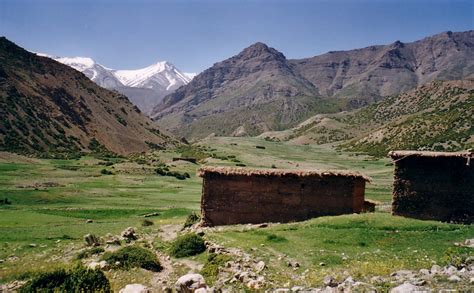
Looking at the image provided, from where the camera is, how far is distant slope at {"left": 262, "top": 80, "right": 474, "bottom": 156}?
285 feet

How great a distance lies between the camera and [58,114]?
337ft

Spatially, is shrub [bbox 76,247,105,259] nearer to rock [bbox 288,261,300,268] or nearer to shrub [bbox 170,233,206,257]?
shrub [bbox 170,233,206,257]

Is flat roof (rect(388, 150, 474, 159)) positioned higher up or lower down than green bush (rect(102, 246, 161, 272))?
higher up

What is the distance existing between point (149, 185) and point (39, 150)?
36.4 metres

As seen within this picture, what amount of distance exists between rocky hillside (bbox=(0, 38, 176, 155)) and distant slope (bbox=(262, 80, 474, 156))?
183 feet

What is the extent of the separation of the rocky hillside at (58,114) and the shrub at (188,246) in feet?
209

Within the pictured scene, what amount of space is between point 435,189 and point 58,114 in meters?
96.7

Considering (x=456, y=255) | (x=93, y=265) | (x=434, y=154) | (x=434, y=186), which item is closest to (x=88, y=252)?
(x=93, y=265)

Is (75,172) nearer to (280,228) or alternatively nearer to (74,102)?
(280,228)

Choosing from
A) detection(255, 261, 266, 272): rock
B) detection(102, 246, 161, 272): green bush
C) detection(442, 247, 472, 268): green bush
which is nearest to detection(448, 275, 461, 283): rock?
detection(442, 247, 472, 268): green bush

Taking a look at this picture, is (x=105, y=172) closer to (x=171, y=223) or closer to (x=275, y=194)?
(x=171, y=223)

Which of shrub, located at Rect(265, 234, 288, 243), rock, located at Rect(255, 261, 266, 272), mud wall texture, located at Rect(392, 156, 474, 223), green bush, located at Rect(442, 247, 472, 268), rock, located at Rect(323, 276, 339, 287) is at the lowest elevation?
rock, located at Rect(255, 261, 266, 272)

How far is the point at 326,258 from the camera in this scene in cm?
1725

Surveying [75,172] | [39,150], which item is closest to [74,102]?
[39,150]
